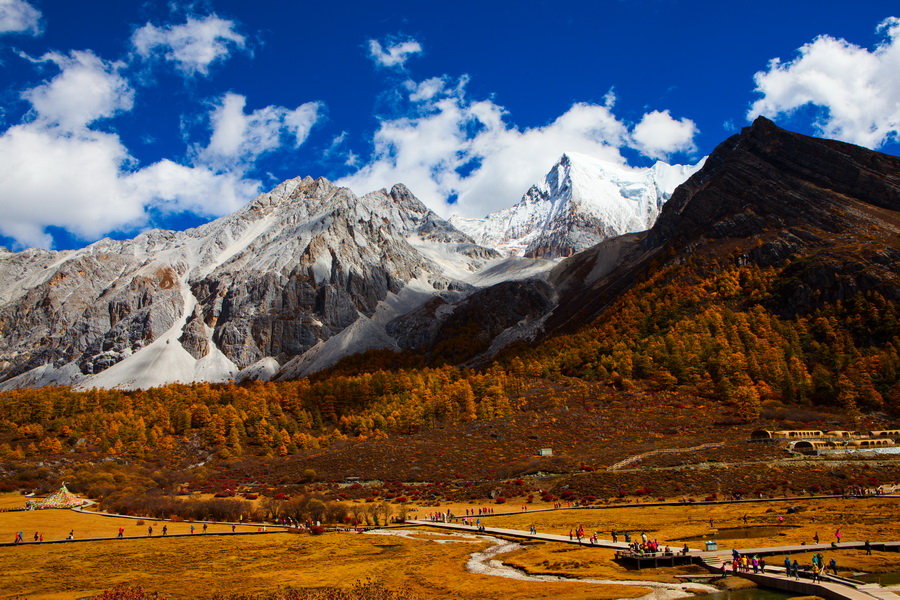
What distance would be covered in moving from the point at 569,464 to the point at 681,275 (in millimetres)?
102390

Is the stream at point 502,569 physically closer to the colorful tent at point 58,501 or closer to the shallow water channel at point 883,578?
the shallow water channel at point 883,578

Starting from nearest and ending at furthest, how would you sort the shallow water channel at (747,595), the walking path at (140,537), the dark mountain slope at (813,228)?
the shallow water channel at (747,595) → the walking path at (140,537) → the dark mountain slope at (813,228)

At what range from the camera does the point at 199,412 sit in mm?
149250

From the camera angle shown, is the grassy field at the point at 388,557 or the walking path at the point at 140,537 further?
the walking path at the point at 140,537

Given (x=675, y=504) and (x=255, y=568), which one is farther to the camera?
(x=675, y=504)

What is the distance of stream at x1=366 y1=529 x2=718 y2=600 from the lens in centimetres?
3184

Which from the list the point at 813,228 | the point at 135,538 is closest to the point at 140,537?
the point at 135,538

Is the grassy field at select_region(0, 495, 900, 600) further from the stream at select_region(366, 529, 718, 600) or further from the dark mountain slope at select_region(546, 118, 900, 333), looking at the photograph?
the dark mountain slope at select_region(546, 118, 900, 333)

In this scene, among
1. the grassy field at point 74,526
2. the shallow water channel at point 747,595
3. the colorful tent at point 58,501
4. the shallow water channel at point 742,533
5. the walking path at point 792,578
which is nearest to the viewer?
the walking path at point 792,578

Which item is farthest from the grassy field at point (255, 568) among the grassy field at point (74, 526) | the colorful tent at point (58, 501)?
the colorful tent at point (58, 501)

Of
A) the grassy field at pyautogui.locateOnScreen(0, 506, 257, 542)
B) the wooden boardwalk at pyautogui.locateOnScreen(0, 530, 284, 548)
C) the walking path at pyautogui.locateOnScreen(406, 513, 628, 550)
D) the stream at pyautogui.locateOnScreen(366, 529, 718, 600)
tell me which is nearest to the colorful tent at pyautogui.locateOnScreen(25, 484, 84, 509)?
the grassy field at pyautogui.locateOnScreen(0, 506, 257, 542)

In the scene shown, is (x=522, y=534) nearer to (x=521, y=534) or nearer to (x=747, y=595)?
(x=521, y=534)

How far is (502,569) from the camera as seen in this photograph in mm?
39344

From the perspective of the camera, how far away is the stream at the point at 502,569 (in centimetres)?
3184
